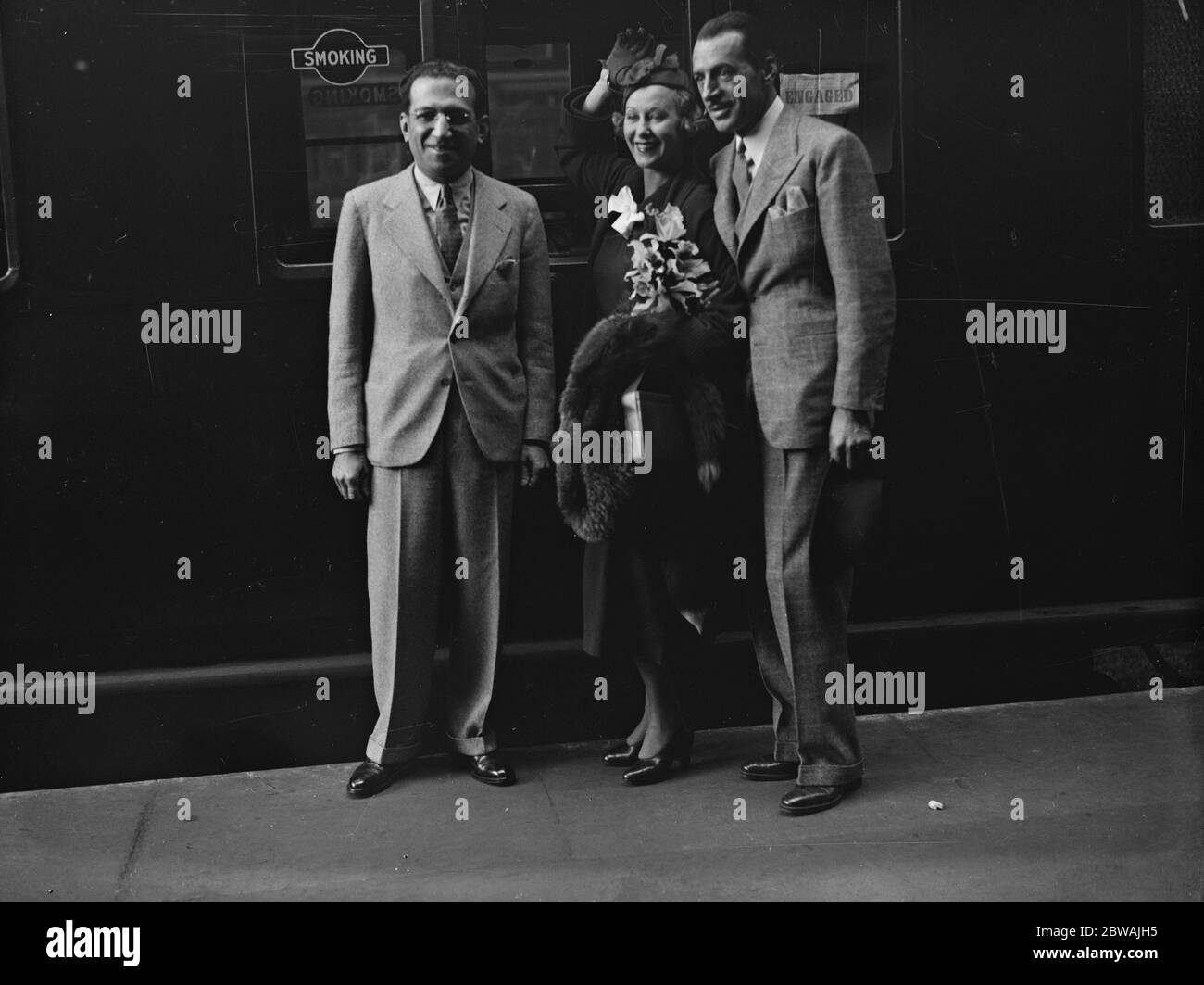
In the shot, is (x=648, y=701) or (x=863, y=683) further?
(x=863, y=683)

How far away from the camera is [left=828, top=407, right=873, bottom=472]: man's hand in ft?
14.5

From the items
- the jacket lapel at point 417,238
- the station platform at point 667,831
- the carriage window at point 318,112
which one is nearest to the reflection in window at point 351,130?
the carriage window at point 318,112

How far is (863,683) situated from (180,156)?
9.45 ft

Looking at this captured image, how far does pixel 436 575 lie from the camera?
4.71 meters

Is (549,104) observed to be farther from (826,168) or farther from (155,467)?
(155,467)

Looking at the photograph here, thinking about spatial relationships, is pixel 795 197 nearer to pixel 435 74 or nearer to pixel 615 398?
pixel 615 398

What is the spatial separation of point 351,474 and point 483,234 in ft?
2.76

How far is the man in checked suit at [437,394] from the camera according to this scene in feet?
15.0

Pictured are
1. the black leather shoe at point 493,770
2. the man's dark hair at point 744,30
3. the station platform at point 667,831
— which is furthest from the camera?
the black leather shoe at point 493,770

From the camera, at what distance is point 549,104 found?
15.4 feet

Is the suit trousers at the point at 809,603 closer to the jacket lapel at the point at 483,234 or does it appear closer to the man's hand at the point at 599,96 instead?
the jacket lapel at the point at 483,234

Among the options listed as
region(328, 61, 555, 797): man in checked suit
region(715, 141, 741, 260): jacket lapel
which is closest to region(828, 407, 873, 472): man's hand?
region(715, 141, 741, 260): jacket lapel

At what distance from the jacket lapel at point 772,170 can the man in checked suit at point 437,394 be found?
674 millimetres
